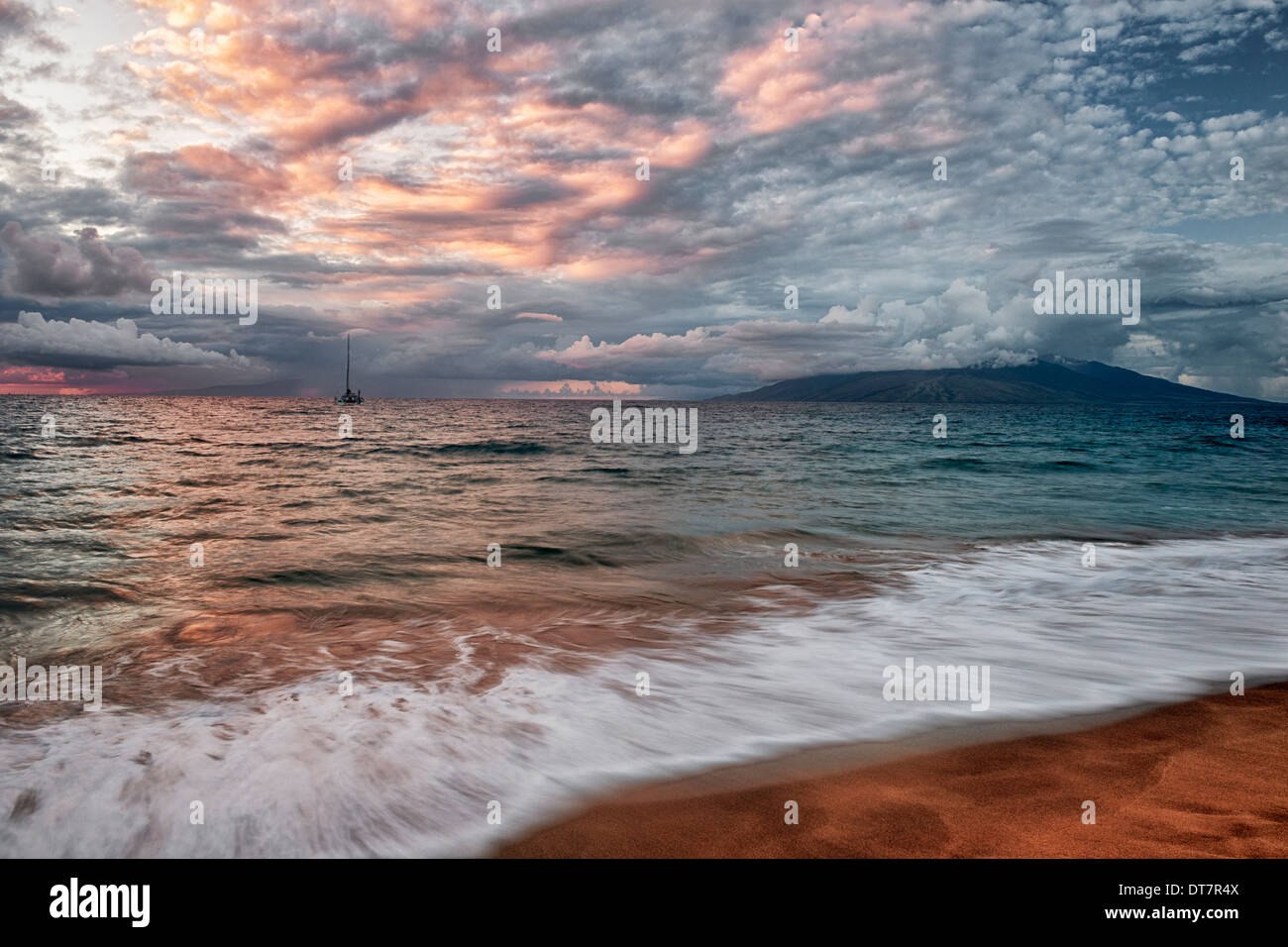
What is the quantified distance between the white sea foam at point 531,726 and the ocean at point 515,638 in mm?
28

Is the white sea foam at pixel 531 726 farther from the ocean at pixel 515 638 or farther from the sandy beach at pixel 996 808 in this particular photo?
the sandy beach at pixel 996 808

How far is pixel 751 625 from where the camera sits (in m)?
8.34

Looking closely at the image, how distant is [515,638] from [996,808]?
17.5 feet

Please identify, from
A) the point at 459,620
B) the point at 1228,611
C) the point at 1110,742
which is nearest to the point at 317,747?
the point at 459,620

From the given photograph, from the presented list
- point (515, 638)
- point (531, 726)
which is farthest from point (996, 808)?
point (515, 638)

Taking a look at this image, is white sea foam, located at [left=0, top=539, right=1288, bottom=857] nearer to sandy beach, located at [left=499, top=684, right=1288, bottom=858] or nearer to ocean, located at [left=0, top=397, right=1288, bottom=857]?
ocean, located at [left=0, top=397, right=1288, bottom=857]

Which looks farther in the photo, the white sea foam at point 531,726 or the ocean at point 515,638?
the ocean at point 515,638

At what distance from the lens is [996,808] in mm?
3705

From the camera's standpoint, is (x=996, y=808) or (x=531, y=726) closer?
(x=996, y=808)

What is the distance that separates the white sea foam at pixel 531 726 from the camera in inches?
154

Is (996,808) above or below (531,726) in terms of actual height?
above

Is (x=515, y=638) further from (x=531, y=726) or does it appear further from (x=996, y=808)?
(x=996, y=808)

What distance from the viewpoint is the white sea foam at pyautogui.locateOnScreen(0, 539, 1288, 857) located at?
392cm

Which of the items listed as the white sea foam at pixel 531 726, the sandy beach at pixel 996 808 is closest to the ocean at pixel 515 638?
the white sea foam at pixel 531 726
